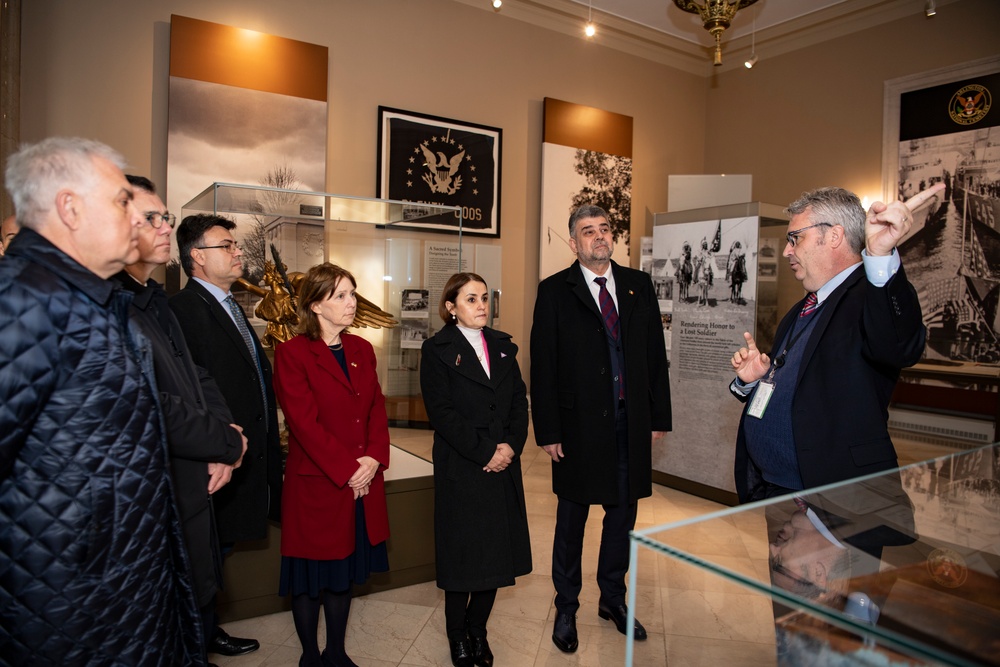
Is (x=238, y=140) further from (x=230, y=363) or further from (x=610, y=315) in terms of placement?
(x=610, y=315)

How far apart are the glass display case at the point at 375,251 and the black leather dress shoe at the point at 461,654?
1484 millimetres

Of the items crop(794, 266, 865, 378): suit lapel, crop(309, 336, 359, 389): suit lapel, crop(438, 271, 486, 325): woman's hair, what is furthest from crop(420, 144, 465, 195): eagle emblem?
crop(794, 266, 865, 378): suit lapel

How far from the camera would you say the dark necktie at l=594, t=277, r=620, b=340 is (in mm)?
2951

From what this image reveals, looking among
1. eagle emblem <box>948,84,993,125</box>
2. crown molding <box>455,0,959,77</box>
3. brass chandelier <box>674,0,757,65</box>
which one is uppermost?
crown molding <box>455,0,959,77</box>

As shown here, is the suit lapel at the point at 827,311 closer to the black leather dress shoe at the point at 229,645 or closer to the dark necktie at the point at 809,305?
the dark necktie at the point at 809,305

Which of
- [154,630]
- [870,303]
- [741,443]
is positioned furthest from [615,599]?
[154,630]

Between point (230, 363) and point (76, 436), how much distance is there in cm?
128

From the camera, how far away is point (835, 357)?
1.92 metres

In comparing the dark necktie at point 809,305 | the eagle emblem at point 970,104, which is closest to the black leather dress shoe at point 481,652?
the dark necktie at point 809,305

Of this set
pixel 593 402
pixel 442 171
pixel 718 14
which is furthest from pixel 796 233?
pixel 442 171

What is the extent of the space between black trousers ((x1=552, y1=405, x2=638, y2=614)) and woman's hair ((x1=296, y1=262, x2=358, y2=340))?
1374 mm

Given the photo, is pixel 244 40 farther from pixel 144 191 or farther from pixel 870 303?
pixel 870 303

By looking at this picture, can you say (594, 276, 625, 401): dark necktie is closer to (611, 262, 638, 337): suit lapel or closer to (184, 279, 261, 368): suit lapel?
(611, 262, 638, 337): suit lapel

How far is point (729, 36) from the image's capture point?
9.02m
